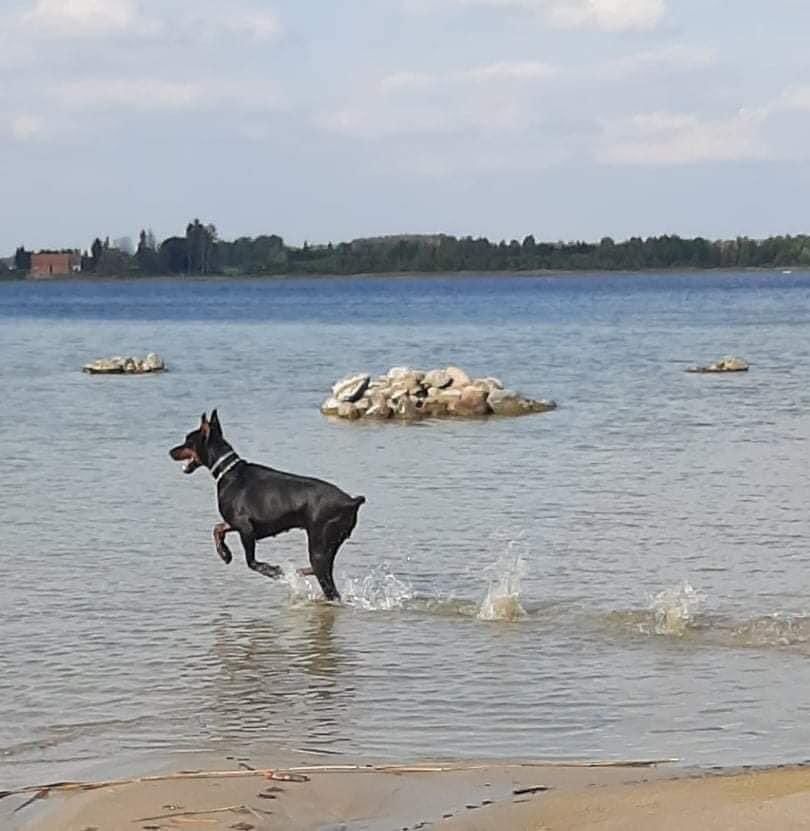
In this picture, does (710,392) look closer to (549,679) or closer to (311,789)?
(549,679)

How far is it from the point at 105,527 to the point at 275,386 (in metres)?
19.2

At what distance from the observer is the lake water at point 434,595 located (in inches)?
303

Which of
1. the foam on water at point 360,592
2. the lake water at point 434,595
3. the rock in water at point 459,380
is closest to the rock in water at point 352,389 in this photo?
the lake water at point 434,595

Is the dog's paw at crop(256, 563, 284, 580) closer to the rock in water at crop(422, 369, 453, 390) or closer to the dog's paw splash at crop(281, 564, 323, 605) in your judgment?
the dog's paw splash at crop(281, 564, 323, 605)

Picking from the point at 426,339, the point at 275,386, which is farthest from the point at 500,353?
the point at 275,386

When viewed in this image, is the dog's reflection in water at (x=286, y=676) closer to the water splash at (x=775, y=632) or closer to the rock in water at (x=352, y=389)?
the water splash at (x=775, y=632)

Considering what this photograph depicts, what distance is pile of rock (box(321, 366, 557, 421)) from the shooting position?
25484mm

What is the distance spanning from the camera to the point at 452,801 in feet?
19.8

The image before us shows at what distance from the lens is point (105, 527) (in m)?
14.0

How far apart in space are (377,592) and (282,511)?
0.91 metres

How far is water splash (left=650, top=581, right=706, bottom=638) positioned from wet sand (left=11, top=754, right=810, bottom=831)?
3.21m

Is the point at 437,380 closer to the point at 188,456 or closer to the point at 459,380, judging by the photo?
the point at 459,380

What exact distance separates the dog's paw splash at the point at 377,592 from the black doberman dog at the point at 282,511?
193 mm

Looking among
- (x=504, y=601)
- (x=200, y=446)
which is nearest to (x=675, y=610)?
(x=504, y=601)
